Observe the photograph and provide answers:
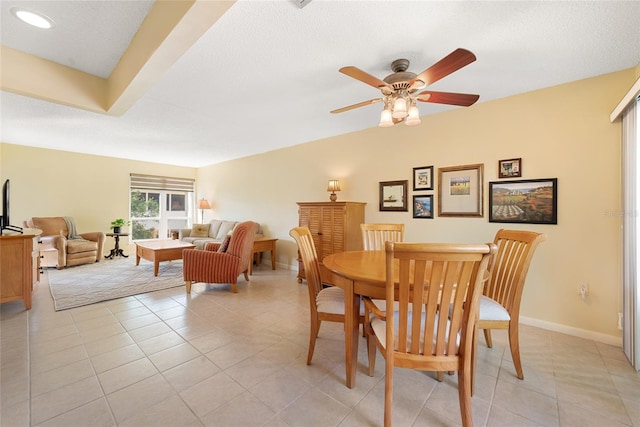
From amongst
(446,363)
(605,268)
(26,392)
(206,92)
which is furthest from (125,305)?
(605,268)

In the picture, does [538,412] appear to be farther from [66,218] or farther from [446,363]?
[66,218]

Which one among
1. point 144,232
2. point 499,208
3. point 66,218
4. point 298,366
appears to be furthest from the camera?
point 144,232

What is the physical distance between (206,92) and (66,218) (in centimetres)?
483

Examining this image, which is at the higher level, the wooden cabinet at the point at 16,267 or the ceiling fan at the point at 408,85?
the ceiling fan at the point at 408,85

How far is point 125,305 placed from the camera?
2.96m

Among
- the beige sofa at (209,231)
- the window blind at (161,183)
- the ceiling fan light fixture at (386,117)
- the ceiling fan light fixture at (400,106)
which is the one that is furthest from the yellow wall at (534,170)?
the window blind at (161,183)

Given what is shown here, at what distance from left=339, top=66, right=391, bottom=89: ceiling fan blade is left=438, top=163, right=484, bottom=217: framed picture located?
1.65 metres

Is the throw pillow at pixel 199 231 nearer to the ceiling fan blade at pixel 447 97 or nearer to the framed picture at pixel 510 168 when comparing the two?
the ceiling fan blade at pixel 447 97

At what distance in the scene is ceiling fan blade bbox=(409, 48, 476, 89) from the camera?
141cm

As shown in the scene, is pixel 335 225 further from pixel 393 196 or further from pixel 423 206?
pixel 423 206

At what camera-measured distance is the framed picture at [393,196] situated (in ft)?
11.2

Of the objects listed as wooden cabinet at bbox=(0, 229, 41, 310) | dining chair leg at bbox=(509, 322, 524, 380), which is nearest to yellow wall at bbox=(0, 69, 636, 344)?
dining chair leg at bbox=(509, 322, 524, 380)

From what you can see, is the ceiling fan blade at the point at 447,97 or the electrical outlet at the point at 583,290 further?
A: the electrical outlet at the point at 583,290

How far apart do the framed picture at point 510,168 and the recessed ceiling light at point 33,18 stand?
3928 millimetres
